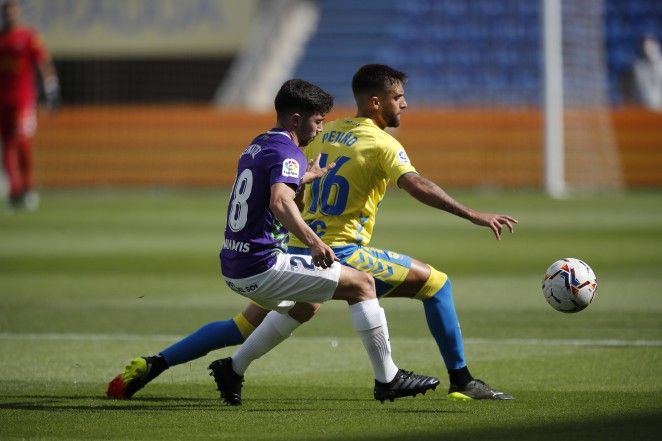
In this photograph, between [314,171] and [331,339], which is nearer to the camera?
[314,171]

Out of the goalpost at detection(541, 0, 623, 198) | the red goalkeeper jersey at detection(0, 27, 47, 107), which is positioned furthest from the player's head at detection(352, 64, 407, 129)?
the goalpost at detection(541, 0, 623, 198)

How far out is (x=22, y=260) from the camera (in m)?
16.1

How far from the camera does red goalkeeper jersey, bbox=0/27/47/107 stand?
21.5 metres

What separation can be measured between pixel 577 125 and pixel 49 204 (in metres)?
10.6

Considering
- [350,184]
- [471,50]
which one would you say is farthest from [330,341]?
[471,50]

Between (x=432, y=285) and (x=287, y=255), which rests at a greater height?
(x=432, y=285)

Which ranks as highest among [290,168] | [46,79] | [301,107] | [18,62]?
[301,107]

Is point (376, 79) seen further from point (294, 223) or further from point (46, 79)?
point (46, 79)

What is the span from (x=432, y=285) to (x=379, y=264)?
0.33 meters

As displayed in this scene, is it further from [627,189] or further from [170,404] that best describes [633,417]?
[627,189]

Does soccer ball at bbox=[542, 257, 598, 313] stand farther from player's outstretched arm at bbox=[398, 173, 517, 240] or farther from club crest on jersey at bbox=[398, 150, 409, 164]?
club crest on jersey at bbox=[398, 150, 409, 164]

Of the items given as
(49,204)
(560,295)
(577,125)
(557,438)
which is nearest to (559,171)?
(577,125)

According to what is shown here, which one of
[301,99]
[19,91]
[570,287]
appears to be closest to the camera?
[301,99]

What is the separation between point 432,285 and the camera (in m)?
7.39
